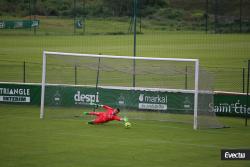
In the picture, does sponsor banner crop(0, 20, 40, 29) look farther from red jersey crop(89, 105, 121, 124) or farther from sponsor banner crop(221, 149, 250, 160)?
sponsor banner crop(221, 149, 250, 160)

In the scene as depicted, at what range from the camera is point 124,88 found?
25.7 meters

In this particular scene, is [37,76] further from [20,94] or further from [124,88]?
[124,88]

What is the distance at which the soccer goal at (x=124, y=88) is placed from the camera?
24500 mm

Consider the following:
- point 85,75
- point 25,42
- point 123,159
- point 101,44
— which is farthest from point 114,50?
point 123,159

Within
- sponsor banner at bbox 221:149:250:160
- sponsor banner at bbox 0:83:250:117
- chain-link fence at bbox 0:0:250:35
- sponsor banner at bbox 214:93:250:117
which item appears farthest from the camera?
chain-link fence at bbox 0:0:250:35

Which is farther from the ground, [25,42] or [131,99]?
[25,42]

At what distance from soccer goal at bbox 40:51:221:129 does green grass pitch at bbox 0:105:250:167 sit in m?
0.70

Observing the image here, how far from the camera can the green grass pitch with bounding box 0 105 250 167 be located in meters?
17.5

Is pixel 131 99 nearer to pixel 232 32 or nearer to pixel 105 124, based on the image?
pixel 105 124

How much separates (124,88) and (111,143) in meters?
5.83

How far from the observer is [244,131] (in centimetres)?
2272

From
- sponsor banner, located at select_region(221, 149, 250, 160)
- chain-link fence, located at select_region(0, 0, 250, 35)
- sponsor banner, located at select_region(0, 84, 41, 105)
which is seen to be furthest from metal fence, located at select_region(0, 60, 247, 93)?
sponsor banner, located at select_region(221, 149, 250, 160)

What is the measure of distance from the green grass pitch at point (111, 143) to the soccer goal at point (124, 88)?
0.70 metres

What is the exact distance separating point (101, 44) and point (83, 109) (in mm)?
25552
